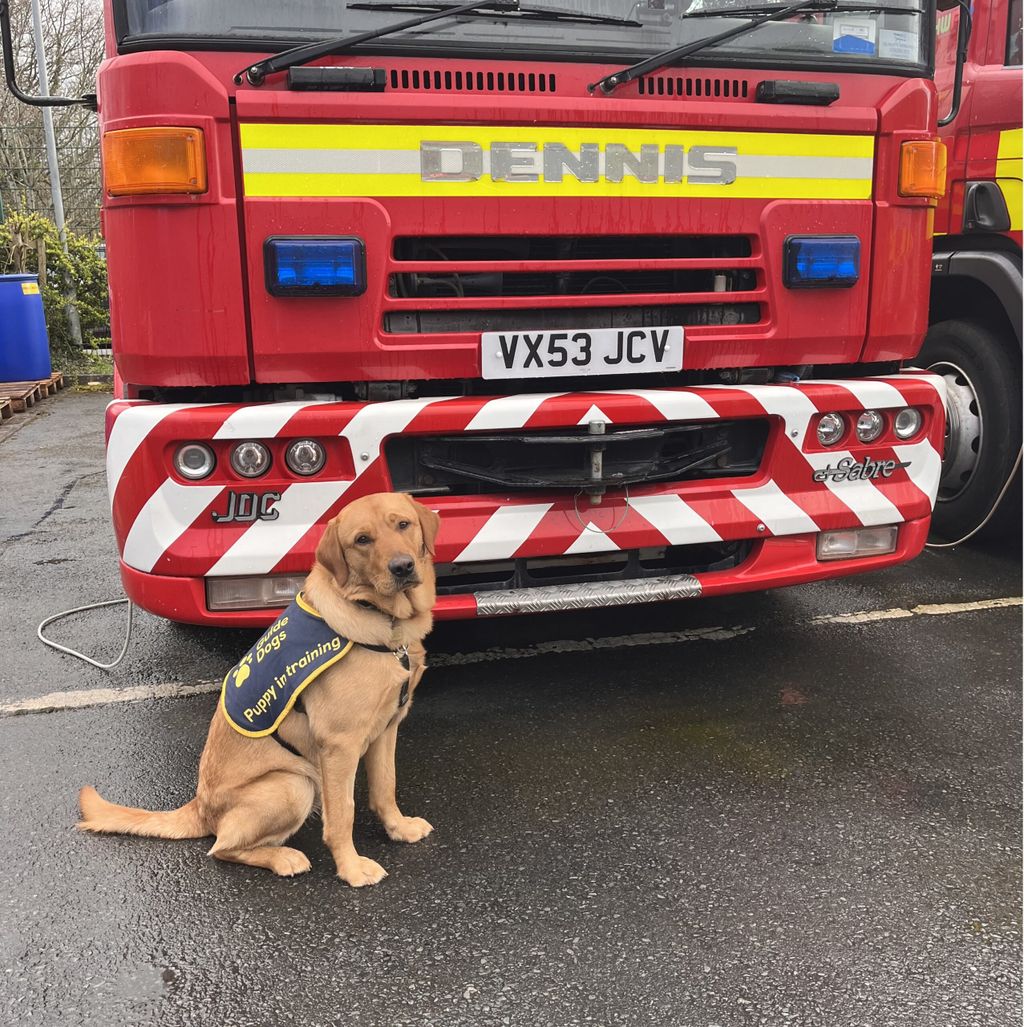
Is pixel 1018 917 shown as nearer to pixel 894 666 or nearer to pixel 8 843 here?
pixel 894 666

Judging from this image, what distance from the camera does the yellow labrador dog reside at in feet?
8.23

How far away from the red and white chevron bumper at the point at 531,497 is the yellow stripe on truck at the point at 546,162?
659 mm

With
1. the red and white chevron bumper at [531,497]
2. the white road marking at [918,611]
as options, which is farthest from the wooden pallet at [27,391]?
the white road marking at [918,611]

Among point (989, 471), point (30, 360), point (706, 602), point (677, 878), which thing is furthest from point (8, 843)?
point (30, 360)

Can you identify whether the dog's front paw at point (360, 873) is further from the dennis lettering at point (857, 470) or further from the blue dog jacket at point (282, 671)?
the dennis lettering at point (857, 470)

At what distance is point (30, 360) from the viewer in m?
11.9

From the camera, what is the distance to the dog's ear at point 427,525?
2676mm

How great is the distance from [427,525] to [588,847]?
0.97m

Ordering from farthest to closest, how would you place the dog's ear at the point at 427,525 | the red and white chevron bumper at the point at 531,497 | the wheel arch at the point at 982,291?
the wheel arch at the point at 982,291 → the red and white chevron bumper at the point at 531,497 → the dog's ear at the point at 427,525

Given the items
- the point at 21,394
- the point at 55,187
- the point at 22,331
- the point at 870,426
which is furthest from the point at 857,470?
the point at 55,187

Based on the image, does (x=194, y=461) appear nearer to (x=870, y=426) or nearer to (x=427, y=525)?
(x=427, y=525)

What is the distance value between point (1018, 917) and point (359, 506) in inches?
75.0

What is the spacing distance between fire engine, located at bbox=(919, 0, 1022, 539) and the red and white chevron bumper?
1.45m

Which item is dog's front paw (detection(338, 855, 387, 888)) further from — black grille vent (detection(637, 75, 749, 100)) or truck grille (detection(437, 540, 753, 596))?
black grille vent (detection(637, 75, 749, 100))
